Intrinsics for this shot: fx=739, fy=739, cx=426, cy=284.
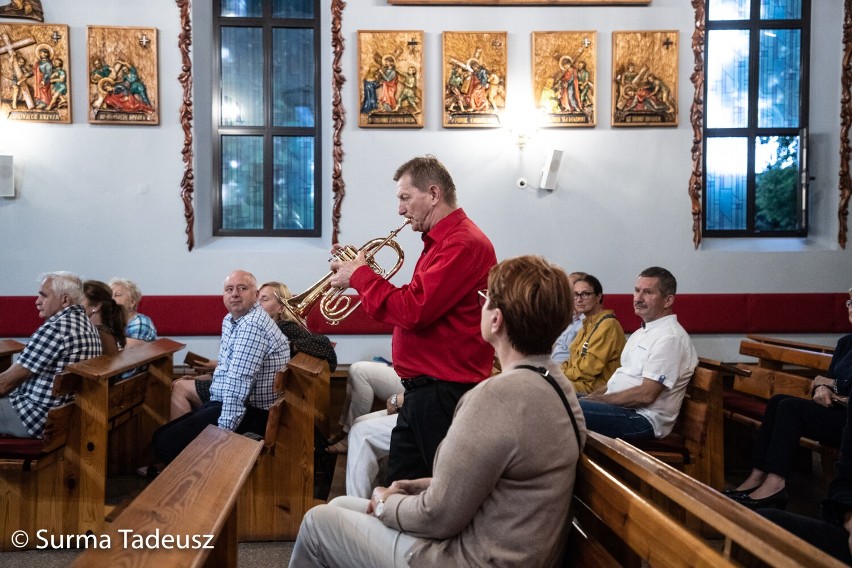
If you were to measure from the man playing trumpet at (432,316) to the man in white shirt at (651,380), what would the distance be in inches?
57.2

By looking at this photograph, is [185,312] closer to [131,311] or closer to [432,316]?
[131,311]

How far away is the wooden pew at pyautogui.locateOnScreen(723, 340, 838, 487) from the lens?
4.23m

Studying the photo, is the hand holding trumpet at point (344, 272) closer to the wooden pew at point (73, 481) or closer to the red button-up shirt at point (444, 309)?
the red button-up shirt at point (444, 309)

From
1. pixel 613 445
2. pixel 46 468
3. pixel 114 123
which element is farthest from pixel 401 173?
pixel 114 123

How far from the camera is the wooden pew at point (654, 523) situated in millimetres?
1175

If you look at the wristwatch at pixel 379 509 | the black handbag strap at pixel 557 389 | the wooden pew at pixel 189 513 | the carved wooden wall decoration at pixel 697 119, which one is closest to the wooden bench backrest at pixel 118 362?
the wooden pew at pixel 189 513

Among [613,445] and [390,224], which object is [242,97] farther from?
[613,445]

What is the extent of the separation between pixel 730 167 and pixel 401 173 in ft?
17.1

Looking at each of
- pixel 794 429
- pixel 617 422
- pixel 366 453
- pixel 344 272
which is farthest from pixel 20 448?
pixel 794 429

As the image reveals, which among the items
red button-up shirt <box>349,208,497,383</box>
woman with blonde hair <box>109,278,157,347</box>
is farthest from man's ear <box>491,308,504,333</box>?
woman with blonde hair <box>109,278,157,347</box>

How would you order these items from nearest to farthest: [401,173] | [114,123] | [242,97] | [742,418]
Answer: [401,173] < [742,418] < [114,123] < [242,97]

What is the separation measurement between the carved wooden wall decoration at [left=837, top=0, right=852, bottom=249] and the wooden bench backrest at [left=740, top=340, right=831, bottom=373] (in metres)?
2.14

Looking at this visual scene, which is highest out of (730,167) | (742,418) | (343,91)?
(343,91)

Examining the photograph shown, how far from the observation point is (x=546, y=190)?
22.0 feet
